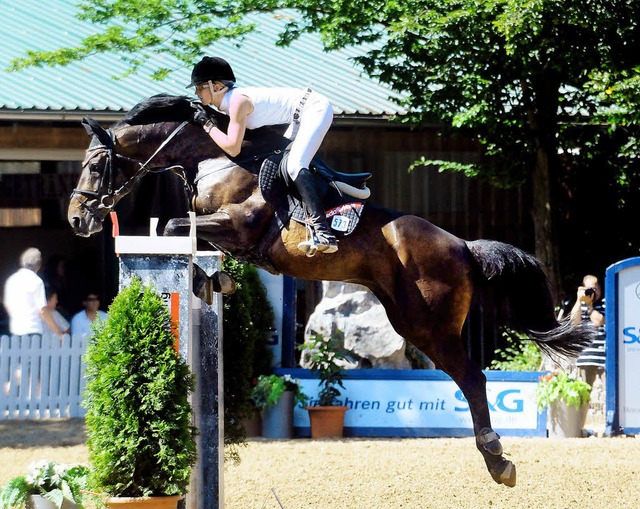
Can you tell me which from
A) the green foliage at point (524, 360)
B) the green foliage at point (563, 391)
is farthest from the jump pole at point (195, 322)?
the green foliage at point (524, 360)

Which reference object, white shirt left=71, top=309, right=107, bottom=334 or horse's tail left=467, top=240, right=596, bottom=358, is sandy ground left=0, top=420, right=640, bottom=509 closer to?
horse's tail left=467, top=240, right=596, bottom=358

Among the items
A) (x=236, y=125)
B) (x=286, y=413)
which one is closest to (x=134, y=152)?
(x=236, y=125)

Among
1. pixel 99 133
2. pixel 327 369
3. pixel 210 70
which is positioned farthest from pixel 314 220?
pixel 327 369

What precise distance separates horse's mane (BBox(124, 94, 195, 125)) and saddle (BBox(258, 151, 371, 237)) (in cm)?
60

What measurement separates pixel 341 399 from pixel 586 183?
448 cm

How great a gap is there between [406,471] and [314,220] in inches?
110

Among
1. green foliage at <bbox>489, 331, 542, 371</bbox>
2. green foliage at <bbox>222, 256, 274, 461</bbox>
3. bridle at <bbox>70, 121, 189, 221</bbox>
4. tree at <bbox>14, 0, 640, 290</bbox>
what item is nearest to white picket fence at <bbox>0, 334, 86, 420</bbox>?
tree at <bbox>14, 0, 640, 290</bbox>

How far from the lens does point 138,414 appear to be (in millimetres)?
4977

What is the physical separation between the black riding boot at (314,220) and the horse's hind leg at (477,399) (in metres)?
1.03

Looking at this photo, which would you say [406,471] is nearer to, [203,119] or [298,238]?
[298,238]

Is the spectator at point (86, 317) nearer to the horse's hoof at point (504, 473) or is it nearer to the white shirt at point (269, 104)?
the white shirt at point (269, 104)

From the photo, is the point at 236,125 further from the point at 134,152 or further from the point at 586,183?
the point at 586,183

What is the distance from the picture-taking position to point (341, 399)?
1002cm

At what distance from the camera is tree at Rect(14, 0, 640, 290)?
10141mm
